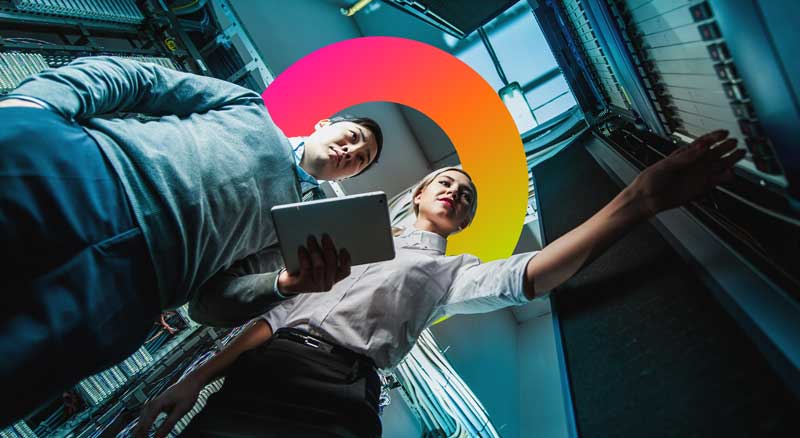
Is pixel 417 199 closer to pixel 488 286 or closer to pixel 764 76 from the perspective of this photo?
pixel 488 286

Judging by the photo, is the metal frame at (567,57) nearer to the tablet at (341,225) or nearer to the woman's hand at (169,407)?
the tablet at (341,225)

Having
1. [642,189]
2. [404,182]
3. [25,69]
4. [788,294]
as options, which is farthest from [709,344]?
[404,182]

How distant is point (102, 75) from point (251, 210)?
480mm

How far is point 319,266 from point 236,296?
33cm

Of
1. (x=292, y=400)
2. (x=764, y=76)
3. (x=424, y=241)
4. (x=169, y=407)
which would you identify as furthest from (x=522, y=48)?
(x=169, y=407)

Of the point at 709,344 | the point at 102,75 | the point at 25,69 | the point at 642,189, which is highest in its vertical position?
the point at 25,69

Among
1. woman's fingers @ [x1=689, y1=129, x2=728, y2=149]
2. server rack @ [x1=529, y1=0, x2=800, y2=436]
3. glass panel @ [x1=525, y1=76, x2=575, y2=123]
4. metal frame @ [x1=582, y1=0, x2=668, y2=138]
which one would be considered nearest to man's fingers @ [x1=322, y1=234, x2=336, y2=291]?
server rack @ [x1=529, y1=0, x2=800, y2=436]

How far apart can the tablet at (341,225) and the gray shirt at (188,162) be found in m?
0.18

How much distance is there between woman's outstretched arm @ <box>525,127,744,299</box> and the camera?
0.71 m

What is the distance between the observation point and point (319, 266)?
3.32 ft

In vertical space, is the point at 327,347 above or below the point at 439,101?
below

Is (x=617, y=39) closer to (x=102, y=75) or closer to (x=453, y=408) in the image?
(x=102, y=75)

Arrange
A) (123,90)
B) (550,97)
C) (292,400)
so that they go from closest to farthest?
(123,90) < (292,400) < (550,97)

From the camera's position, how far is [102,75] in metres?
0.85
